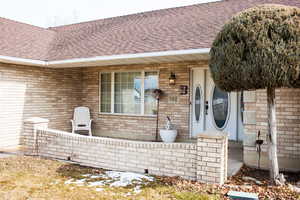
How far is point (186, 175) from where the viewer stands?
4184 millimetres

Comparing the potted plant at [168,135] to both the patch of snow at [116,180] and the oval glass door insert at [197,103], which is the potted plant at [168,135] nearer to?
the oval glass door insert at [197,103]

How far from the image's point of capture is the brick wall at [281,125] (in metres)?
4.82

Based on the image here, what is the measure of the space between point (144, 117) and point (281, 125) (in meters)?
4.04

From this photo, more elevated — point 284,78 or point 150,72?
point 150,72

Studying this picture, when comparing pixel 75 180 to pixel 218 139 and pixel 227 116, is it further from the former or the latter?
pixel 227 116

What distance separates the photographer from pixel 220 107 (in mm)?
7031

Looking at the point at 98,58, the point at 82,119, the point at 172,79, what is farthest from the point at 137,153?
the point at 82,119

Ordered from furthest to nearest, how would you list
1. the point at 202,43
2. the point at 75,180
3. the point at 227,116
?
the point at 227,116
the point at 202,43
the point at 75,180

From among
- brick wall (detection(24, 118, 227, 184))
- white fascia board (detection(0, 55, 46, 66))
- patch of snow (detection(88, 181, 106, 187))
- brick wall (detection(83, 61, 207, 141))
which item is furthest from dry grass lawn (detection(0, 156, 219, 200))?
brick wall (detection(83, 61, 207, 141))

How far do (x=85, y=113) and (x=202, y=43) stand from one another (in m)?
4.73

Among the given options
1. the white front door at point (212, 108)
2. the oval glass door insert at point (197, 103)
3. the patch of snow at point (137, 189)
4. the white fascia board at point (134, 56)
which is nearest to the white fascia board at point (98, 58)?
the white fascia board at point (134, 56)

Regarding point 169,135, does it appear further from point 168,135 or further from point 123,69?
point 123,69

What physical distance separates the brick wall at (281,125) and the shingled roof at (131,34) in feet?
5.47

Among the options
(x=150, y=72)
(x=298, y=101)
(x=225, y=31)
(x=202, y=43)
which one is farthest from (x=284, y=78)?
(x=150, y=72)
